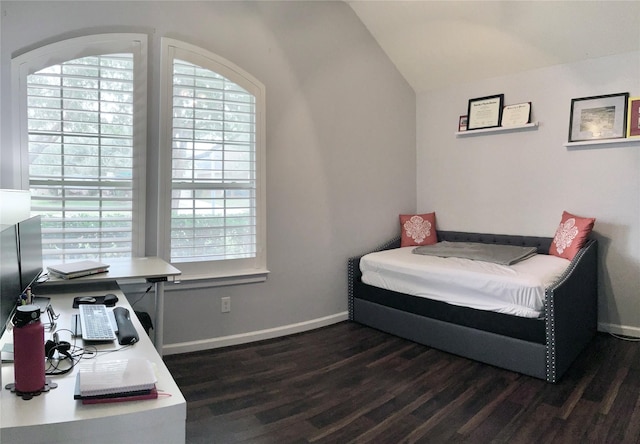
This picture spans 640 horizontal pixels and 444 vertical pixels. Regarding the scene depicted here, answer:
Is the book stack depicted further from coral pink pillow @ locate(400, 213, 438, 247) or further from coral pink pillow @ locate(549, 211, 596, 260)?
coral pink pillow @ locate(400, 213, 438, 247)

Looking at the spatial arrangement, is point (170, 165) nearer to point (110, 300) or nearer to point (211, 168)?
point (211, 168)

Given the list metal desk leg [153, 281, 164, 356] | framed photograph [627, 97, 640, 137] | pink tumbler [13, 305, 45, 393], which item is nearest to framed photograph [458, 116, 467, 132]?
framed photograph [627, 97, 640, 137]

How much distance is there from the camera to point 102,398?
1073 millimetres

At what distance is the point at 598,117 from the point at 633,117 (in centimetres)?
24

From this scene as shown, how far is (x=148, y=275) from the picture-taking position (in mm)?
2271

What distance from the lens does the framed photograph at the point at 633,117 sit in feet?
10.7

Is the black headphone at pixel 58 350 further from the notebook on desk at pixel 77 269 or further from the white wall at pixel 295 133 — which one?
the white wall at pixel 295 133

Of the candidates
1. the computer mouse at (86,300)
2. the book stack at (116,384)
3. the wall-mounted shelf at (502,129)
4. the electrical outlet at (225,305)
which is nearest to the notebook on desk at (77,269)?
the computer mouse at (86,300)

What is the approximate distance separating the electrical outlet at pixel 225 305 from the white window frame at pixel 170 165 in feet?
0.46

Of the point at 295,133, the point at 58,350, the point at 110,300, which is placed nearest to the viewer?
the point at 58,350

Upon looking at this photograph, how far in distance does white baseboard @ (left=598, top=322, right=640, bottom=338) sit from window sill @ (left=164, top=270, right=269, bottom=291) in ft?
9.27

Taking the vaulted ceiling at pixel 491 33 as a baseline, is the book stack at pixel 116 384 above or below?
below

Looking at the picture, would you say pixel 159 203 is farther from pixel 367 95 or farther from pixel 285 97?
pixel 367 95

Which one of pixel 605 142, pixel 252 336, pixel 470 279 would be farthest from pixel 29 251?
pixel 605 142
